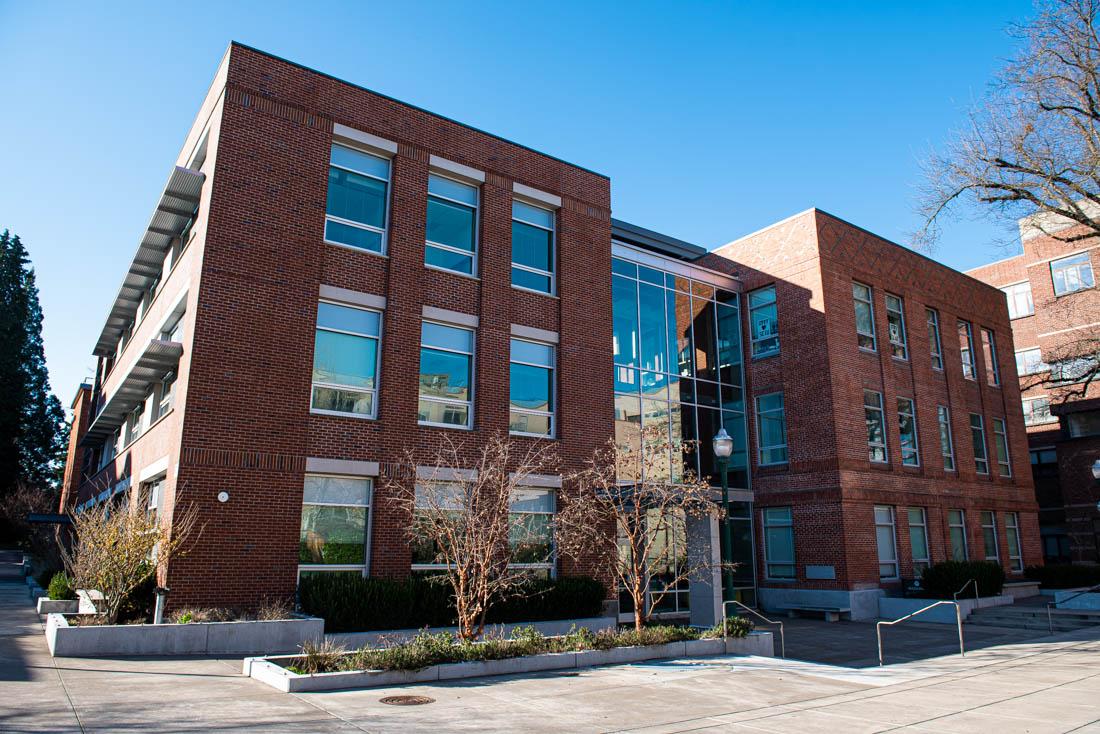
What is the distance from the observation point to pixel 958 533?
88.8ft

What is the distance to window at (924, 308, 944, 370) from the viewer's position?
28.8 m

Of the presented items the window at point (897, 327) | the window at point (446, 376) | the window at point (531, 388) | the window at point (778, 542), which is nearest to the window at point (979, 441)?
the window at point (897, 327)

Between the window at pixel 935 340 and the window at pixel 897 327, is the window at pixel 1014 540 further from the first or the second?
the window at pixel 897 327

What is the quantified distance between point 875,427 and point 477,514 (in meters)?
16.7

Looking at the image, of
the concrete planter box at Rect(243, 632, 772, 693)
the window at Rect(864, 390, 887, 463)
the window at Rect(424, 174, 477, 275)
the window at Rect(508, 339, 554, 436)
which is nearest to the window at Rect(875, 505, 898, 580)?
the window at Rect(864, 390, 887, 463)

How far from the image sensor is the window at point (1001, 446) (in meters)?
30.4

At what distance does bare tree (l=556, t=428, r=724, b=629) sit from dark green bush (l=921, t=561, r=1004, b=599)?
27.2 feet

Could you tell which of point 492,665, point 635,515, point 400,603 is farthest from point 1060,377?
point 492,665

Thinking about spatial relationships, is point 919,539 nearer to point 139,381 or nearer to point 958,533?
point 958,533

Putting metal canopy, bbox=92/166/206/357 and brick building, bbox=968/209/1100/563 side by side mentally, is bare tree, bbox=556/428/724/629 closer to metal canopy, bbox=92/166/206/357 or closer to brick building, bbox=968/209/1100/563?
metal canopy, bbox=92/166/206/357

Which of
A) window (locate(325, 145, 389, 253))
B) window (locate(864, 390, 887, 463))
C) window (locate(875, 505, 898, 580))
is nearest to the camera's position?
window (locate(325, 145, 389, 253))

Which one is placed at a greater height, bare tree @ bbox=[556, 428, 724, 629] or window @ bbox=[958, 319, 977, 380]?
window @ bbox=[958, 319, 977, 380]

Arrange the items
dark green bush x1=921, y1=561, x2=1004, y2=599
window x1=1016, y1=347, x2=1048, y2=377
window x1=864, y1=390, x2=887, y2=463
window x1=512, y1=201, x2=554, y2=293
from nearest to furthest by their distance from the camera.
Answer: window x1=512, y1=201, x2=554, y2=293 → dark green bush x1=921, y1=561, x2=1004, y2=599 → window x1=864, y1=390, x2=887, y2=463 → window x1=1016, y1=347, x2=1048, y2=377

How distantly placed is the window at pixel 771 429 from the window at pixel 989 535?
31.6 feet
